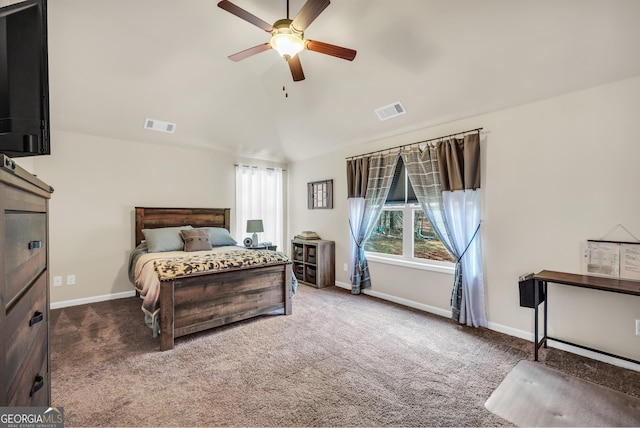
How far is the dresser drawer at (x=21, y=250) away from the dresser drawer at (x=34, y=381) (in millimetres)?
271

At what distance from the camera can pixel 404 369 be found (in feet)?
7.60

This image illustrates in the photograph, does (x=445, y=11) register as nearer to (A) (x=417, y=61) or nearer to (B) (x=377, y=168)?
(A) (x=417, y=61)

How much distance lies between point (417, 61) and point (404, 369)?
9.32ft

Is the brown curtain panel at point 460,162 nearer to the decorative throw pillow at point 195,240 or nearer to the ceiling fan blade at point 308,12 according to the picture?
the ceiling fan blade at point 308,12

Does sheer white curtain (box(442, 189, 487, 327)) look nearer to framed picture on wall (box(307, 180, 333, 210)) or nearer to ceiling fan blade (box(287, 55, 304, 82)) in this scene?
ceiling fan blade (box(287, 55, 304, 82))

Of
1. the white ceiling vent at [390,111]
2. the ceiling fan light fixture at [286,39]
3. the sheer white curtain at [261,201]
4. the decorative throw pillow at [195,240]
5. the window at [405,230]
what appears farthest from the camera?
the sheer white curtain at [261,201]

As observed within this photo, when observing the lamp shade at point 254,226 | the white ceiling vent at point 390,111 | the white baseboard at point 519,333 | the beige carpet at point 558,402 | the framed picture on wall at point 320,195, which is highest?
the white ceiling vent at point 390,111

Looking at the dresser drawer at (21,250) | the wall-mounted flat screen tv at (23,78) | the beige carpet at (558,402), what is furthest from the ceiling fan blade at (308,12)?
the beige carpet at (558,402)

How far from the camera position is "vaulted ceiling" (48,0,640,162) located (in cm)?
227

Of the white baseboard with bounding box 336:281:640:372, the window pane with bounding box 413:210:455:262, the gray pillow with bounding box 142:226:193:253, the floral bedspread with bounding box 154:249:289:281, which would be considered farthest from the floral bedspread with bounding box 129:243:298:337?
the window pane with bounding box 413:210:455:262

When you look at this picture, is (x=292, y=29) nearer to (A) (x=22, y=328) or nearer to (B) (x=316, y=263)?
(A) (x=22, y=328)

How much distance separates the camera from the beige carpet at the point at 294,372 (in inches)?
71.1

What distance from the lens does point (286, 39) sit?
214 centimetres

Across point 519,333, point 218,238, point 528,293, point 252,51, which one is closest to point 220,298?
point 218,238
